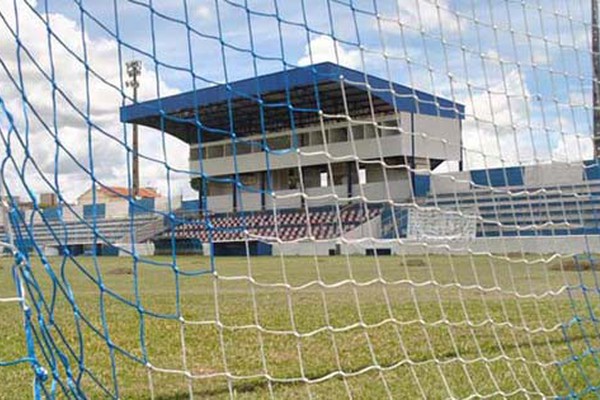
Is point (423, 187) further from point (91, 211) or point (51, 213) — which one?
point (51, 213)

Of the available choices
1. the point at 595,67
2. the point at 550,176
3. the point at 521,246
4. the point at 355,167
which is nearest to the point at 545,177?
the point at 550,176

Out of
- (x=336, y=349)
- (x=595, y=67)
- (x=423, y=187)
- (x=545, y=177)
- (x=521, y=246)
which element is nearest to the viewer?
(x=336, y=349)

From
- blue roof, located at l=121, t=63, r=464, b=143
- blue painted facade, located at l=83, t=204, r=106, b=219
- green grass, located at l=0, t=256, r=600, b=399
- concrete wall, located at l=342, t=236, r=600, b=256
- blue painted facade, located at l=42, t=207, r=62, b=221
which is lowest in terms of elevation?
green grass, located at l=0, t=256, r=600, b=399

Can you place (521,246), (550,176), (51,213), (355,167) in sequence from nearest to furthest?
(51,213)
(521,246)
(550,176)
(355,167)

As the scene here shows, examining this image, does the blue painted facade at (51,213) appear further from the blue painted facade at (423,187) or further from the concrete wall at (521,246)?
the blue painted facade at (423,187)

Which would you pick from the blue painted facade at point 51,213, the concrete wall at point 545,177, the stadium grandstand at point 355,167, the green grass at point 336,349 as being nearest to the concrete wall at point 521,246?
the stadium grandstand at point 355,167

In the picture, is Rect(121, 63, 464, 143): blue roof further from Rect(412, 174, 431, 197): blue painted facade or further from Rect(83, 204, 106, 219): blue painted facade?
Rect(412, 174, 431, 197): blue painted facade

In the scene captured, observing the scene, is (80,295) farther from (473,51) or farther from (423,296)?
(473,51)

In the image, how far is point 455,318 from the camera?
602 cm

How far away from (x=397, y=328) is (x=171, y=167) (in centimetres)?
264

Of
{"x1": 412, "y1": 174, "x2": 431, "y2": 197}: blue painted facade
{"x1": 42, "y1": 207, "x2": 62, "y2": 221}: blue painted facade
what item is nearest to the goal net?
{"x1": 42, "y1": 207, "x2": 62, "y2": 221}: blue painted facade

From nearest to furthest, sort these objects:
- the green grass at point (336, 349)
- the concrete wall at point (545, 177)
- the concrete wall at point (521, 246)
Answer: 1. the green grass at point (336, 349)
2. the concrete wall at point (521, 246)
3. the concrete wall at point (545, 177)

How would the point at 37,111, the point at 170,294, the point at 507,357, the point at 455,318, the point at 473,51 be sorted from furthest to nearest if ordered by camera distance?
the point at 170,294 < the point at 455,318 < the point at 473,51 < the point at 507,357 < the point at 37,111

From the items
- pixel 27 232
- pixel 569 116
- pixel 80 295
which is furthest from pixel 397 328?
pixel 80 295
